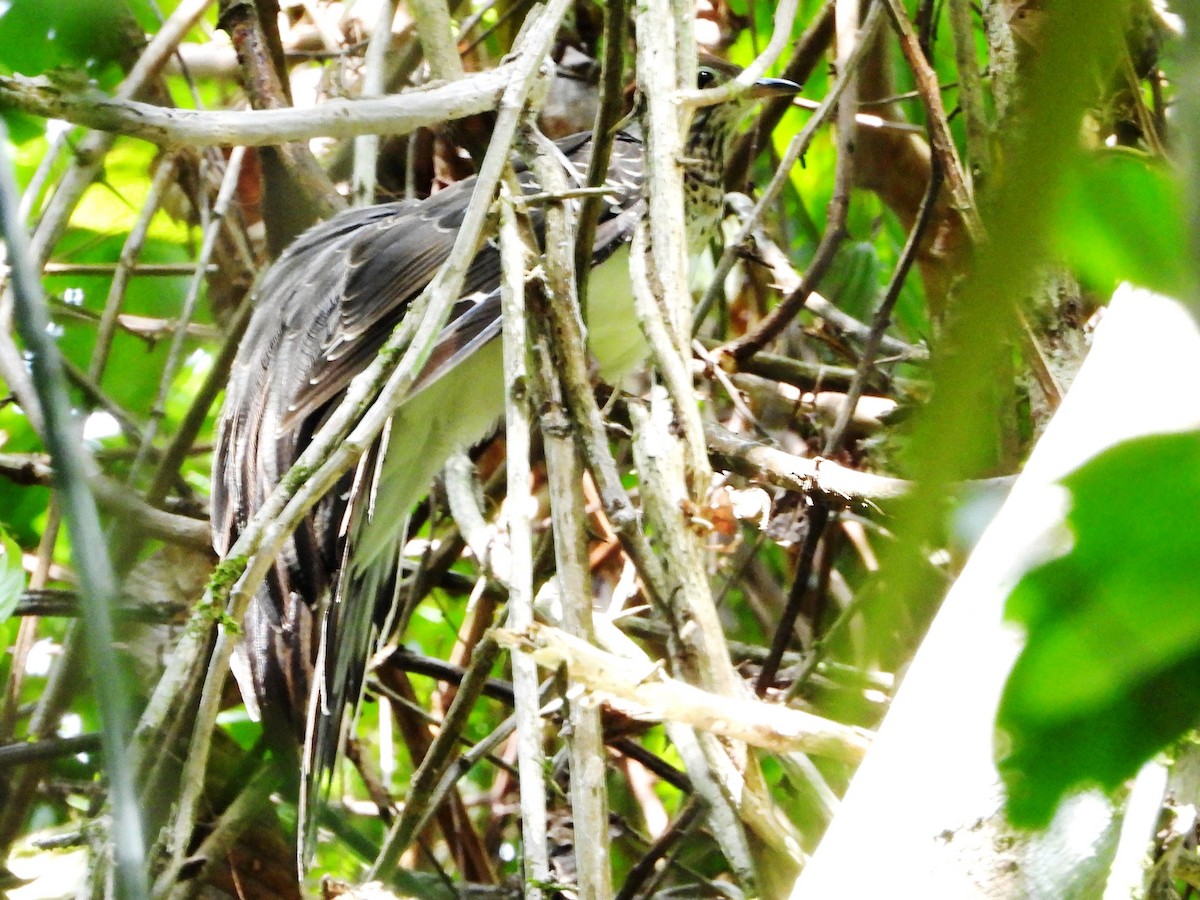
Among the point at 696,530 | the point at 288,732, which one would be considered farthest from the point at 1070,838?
the point at 288,732

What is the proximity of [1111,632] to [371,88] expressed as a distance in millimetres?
2561

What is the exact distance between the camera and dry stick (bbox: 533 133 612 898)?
1.28 m

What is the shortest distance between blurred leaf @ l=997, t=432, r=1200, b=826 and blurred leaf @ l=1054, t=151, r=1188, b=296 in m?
0.06

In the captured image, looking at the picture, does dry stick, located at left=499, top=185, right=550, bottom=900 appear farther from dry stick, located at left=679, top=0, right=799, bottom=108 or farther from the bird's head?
the bird's head

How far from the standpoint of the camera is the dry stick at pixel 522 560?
3.99ft

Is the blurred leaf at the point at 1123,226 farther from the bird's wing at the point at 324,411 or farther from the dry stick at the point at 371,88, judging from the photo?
the dry stick at the point at 371,88

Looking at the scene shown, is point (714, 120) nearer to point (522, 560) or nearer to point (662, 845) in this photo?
point (662, 845)

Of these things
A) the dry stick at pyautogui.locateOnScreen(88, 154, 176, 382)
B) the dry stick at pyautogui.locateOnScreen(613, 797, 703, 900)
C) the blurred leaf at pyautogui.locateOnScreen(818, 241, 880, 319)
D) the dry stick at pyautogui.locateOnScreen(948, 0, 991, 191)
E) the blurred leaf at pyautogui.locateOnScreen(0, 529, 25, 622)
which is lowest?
the dry stick at pyautogui.locateOnScreen(613, 797, 703, 900)

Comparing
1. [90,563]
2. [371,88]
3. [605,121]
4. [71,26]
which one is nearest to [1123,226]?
[90,563]

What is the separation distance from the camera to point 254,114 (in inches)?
48.6

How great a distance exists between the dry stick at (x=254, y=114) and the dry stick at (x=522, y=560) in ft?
0.43

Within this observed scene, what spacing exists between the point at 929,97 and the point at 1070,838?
1337mm

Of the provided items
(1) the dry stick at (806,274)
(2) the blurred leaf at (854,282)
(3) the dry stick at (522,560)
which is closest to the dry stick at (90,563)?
(3) the dry stick at (522,560)

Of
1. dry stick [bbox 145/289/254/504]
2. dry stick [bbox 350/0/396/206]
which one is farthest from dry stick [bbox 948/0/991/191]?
dry stick [bbox 145/289/254/504]
